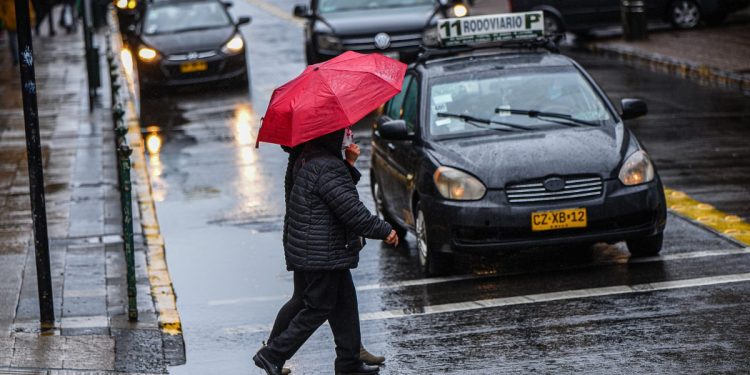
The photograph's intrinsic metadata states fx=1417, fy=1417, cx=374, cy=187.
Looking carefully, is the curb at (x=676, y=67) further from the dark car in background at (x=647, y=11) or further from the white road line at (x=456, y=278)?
the white road line at (x=456, y=278)

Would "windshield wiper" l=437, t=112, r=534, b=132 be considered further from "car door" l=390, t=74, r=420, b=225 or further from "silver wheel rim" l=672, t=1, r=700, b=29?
"silver wheel rim" l=672, t=1, r=700, b=29

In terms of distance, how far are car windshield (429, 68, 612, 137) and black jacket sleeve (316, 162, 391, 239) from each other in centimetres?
382

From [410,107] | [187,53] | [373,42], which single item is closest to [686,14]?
[373,42]

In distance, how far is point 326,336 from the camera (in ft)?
30.9

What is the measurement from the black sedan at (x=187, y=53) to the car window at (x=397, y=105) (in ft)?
40.0

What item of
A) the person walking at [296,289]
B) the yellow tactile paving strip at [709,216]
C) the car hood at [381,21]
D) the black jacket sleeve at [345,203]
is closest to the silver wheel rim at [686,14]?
the car hood at [381,21]

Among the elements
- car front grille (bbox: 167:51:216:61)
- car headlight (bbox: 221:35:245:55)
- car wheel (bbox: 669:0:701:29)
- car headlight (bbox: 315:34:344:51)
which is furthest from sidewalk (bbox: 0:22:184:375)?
car wheel (bbox: 669:0:701:29)

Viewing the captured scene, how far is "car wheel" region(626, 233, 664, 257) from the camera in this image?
11016 millimetres

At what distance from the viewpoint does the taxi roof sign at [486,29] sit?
500 inches

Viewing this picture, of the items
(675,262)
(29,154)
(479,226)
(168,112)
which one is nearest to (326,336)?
(479,226)

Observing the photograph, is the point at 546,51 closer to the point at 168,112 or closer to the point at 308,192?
the point at 308,192

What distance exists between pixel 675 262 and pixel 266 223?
4356 millimetres

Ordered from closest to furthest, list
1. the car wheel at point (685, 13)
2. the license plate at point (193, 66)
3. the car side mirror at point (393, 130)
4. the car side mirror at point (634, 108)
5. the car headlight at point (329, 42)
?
the car side mirror at point (393, 130), the car side mirror at point (634, 108), the car headlight at point (329, 42), the license plate at point (193, 66), the car wheel at point (685, 13)

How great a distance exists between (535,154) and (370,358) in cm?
294
